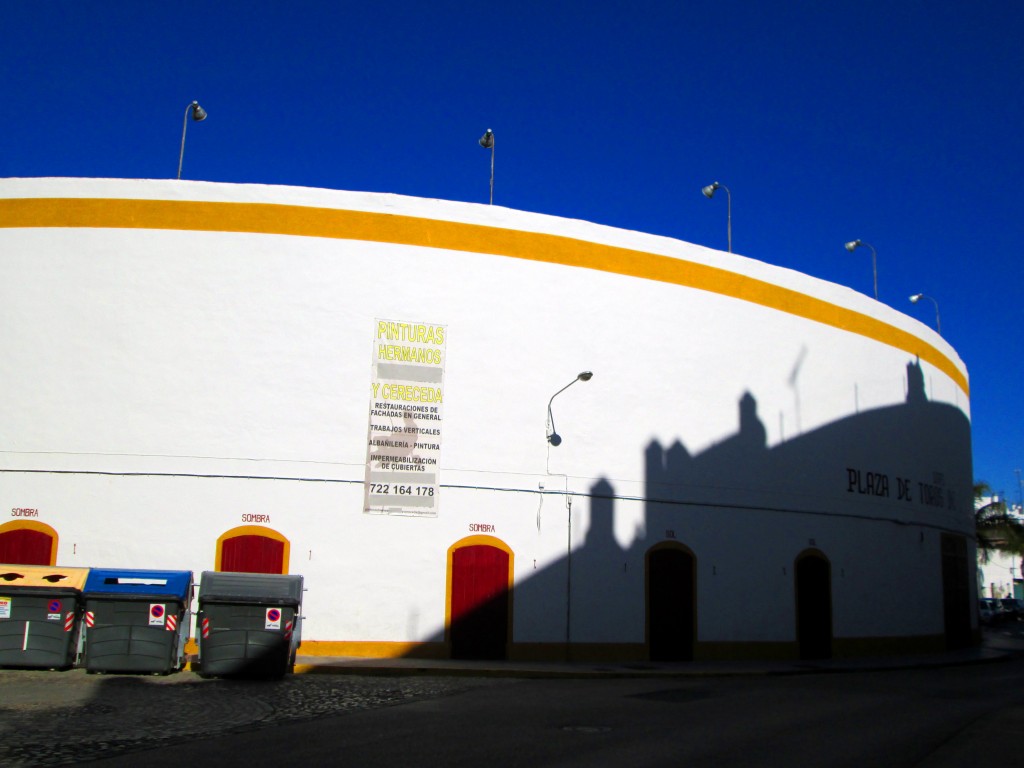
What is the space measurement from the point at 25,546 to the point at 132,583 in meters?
5.10

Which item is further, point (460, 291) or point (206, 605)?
point (460, 291)

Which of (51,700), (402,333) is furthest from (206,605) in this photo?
(402,333)

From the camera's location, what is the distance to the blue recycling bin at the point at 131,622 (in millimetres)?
16266

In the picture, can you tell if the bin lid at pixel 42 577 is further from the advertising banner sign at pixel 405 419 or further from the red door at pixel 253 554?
the advertising banner sign at pixel 405 419

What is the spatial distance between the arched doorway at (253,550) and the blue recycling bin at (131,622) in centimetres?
366

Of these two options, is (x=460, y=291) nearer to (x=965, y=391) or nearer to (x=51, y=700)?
A: (x=51, y=700)

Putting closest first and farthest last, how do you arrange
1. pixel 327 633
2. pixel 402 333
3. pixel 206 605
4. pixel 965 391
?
pixel 206 605
pixel 327 633
pixel 402 333
pixel 965 391

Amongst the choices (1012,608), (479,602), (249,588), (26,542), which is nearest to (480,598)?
(479,602)

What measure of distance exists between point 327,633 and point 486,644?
357 cm

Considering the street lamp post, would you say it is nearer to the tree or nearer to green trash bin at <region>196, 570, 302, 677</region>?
green trash bin at <region>196, 570, 302, 677</region>

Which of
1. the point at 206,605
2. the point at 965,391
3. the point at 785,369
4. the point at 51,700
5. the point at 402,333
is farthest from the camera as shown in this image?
the point at 965,391

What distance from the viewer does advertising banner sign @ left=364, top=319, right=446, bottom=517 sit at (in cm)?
2134

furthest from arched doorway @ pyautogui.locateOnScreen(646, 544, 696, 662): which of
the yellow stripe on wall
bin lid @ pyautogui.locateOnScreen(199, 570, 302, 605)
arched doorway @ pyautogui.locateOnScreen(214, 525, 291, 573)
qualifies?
bin lid @ pyautogui.locateOnScreen(199, 570, 302, 605)

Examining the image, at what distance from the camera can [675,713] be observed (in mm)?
13383
